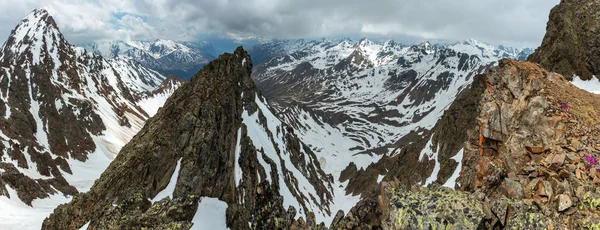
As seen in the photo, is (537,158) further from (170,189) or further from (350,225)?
(170,189)

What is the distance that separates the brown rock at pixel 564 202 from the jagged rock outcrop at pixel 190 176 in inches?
558

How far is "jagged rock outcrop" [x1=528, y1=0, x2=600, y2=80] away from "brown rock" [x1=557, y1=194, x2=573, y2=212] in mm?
37684

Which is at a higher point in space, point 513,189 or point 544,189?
point 513,189

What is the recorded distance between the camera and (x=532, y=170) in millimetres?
15805

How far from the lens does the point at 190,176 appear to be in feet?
121

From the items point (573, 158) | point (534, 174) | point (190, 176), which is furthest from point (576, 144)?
point (190, 176)

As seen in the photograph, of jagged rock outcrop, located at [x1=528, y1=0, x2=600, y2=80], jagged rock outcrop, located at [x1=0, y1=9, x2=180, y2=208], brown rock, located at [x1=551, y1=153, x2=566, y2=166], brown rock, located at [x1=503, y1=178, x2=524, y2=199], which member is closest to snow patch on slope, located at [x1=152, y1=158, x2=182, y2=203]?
brown rock, located at [x1=503, y1=178, x2=524, y2=199]

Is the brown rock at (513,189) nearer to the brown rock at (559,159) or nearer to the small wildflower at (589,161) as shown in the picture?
the brown rock at (559,159)

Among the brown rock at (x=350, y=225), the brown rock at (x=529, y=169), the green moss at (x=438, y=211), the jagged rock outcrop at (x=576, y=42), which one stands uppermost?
the jagged rock outcrop at (x=576, y=42)

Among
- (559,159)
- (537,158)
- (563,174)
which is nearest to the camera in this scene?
(563,174)

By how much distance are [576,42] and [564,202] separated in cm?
4358

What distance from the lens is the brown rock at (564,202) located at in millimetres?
13242

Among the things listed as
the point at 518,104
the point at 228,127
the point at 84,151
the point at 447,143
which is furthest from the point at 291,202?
the point at 84,151

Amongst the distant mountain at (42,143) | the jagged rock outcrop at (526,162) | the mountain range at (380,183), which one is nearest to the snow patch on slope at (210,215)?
Answer: the mountain range at (380,183)
